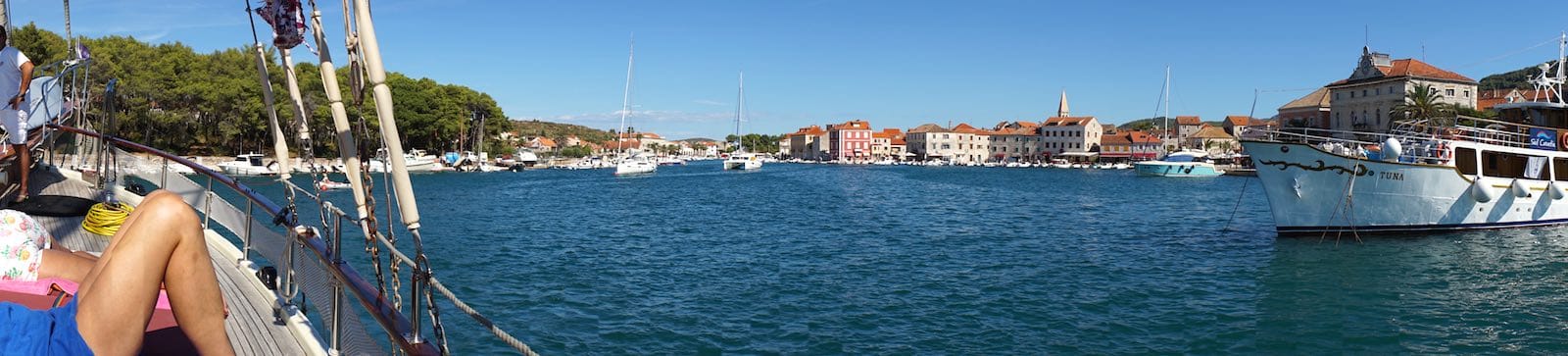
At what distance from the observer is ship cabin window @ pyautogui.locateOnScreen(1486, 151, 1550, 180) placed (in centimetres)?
1967

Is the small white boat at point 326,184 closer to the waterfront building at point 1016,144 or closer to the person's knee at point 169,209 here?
the person's knee at point 169,209

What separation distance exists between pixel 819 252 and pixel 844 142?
420 ft

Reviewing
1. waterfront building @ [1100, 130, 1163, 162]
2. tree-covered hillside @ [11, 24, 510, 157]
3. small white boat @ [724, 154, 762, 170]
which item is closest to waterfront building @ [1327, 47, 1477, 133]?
waterfront building @ [1100, 130, 1163, 162]

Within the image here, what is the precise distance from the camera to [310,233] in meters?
Result: 3.80

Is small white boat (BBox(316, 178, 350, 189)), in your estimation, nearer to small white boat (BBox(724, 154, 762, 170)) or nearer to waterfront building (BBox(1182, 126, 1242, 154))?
small white boat (BBox(724, 154, 762, 170))

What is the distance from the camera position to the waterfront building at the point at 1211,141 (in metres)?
109

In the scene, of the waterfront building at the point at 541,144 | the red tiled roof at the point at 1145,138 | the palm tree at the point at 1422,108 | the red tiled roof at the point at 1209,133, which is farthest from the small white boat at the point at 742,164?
the red tiled roof at the point at 1209,133

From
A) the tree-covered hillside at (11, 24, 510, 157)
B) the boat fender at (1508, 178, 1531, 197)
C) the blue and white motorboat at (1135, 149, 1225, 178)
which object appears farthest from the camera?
the blue and white motorboat at (1135, 149, 1225, 178)

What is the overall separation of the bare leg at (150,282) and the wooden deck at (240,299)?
73 centimetres

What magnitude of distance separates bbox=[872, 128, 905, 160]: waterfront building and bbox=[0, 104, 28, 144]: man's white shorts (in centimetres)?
14176

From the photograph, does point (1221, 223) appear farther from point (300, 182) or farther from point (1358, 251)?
point (300, 182)

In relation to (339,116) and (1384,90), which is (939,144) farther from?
(339,116)

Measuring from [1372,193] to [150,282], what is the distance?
2261 cm

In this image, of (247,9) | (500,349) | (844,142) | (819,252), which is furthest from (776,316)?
(844,142)
